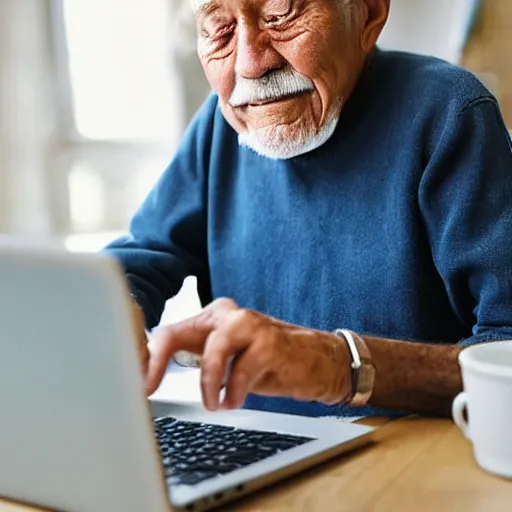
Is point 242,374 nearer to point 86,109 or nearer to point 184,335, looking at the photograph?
point 184,335

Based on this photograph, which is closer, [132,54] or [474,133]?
[474,133]

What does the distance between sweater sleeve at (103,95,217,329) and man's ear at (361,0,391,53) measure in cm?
27

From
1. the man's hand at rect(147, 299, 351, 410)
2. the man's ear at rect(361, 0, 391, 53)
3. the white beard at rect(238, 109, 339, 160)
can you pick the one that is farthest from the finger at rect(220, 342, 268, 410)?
Result: the man's ear at rect(361, 0, 391, 53)

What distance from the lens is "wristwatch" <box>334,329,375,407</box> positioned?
35.2 inches

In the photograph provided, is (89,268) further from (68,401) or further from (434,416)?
(434,416)

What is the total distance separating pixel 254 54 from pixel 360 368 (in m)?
0.46

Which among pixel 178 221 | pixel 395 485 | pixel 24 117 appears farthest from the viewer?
pixel 24 117

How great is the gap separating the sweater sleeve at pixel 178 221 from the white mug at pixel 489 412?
0.64 meters

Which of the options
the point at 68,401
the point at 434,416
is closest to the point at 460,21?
the point at 434,416

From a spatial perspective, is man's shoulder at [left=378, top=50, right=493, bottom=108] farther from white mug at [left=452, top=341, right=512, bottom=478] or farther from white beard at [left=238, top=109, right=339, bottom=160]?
white mug at [left=452, top=341, right=512, bottom=478]

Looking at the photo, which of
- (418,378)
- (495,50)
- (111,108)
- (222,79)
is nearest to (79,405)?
(418,378)

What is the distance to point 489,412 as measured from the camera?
71 centimetres

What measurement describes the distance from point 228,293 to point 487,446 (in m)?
0.66

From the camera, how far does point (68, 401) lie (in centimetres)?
56
